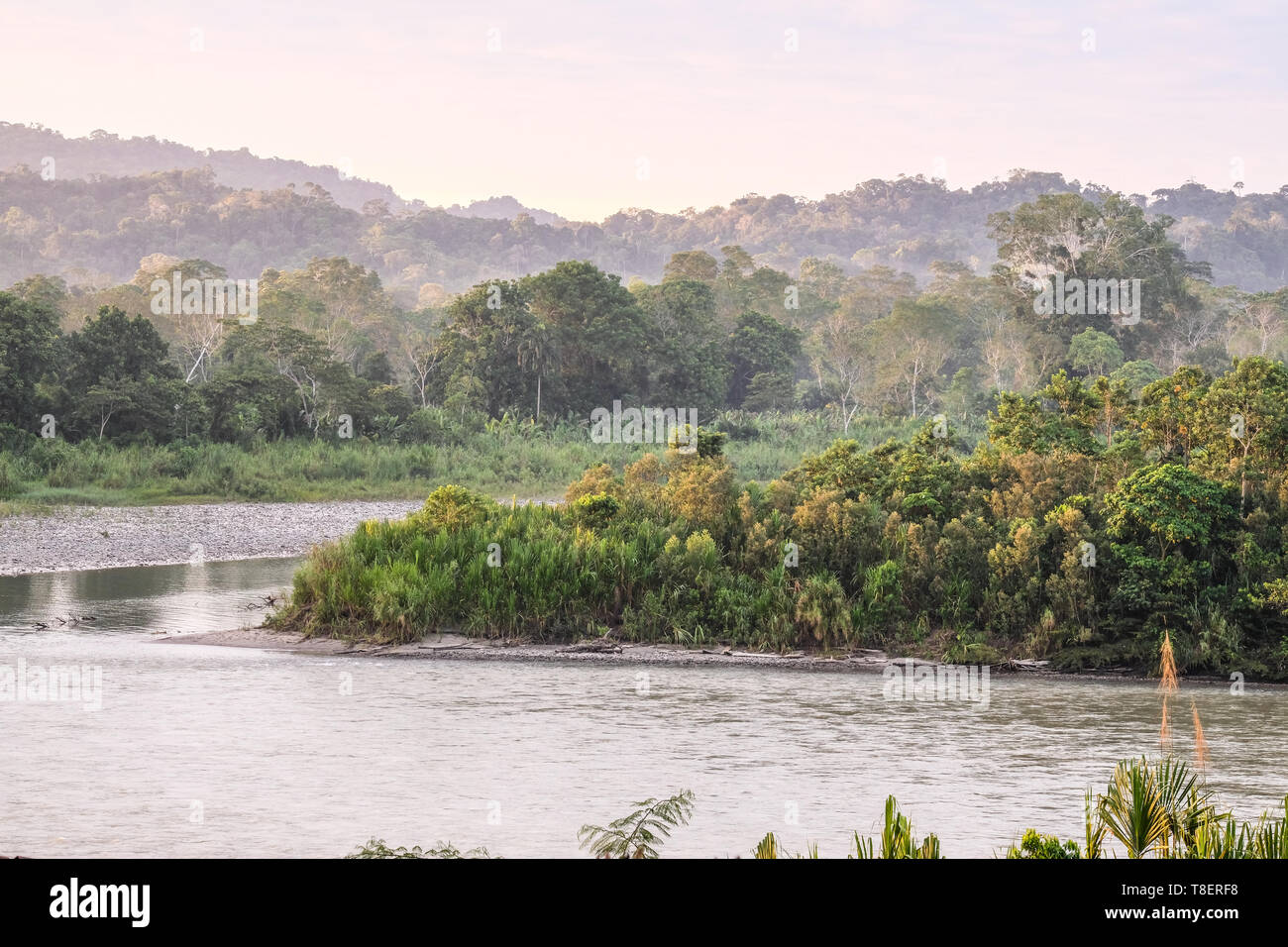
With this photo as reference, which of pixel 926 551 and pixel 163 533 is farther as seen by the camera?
pixel 163 533

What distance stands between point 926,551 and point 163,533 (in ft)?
75.1

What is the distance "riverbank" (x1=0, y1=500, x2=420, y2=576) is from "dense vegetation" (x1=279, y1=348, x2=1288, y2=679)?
1174 centimetres

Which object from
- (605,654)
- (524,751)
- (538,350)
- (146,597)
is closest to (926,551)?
(605,654)

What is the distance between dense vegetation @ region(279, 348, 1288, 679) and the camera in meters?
20.8

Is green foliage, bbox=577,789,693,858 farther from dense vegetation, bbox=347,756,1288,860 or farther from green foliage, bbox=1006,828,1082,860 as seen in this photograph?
green foliage, bbox=1006,828,1082,860

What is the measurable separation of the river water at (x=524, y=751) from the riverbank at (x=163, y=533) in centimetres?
1081

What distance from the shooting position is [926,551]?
22.2 meters

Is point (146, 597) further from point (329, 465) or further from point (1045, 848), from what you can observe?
point (1045, 848)

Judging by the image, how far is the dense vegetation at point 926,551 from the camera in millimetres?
20766

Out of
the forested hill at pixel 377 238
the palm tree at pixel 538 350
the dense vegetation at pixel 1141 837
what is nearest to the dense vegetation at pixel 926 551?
the dense vegetation at pixel 1141 837

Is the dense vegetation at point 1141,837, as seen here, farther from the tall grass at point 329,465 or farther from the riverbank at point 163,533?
the tall grass at point 329,465
